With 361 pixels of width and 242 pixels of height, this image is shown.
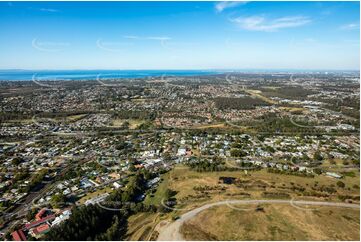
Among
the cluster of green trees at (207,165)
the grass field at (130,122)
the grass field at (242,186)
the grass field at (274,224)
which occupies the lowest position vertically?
the grass field at (274,224)

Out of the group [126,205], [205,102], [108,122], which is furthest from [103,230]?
[205,102]

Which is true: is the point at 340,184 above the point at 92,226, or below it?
below

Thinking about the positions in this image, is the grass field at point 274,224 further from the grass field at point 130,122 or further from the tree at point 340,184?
the grass field at point 130,122

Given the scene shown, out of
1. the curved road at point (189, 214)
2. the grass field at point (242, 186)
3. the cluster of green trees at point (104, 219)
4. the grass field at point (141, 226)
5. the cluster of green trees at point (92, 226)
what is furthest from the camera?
the grass field at point (242, 186)

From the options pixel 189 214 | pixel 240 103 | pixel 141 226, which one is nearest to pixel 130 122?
pixel 240 103

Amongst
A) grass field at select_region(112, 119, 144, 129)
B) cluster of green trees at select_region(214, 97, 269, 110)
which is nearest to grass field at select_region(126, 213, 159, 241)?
grass field at select_region(112, 119, 144, 129)

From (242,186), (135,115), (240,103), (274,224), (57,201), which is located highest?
(240,103)

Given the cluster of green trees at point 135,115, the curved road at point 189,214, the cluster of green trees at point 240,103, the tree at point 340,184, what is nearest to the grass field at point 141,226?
the curved road at point 189,214

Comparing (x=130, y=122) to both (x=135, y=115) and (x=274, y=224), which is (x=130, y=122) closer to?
(x=135, y=115)

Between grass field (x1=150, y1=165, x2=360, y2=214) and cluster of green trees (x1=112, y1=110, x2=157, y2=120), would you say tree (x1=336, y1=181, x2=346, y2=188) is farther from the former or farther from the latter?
cluster of green trees (x1=112, y1=110, x2=157, y2=120)
